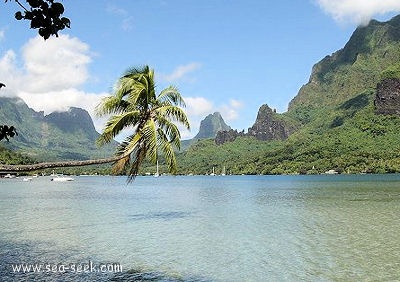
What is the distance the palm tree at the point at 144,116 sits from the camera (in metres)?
14.3

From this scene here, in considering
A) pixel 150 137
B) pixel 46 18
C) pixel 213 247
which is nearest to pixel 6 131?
pixel 46 18

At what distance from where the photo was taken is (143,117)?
15.8 meters

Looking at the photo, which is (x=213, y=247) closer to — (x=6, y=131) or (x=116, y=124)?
(x=116, y=124)

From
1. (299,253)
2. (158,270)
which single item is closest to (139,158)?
(158,270)

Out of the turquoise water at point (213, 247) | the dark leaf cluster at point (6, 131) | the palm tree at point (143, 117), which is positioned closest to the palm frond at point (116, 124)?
the palm tree at point (143, 117)

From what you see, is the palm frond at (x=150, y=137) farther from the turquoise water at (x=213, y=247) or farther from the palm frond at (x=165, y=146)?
the turquoise water at (x=213, y=247)

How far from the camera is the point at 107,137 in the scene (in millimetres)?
15930

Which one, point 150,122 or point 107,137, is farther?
point 107,137

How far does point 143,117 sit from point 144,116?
100mm

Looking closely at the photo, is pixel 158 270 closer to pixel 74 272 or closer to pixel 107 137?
pixel 74 272

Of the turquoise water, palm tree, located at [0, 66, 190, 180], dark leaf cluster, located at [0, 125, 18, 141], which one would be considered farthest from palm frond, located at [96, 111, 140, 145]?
dark leaf cluster, located at [0, 125, 18, 141]

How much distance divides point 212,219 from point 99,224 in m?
10.3

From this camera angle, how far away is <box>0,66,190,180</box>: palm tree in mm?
14164

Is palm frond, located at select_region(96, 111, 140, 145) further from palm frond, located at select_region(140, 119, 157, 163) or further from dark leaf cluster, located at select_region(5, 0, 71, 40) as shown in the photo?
dark leaf cluster, located at select_region(5, 0, 71, 40)
